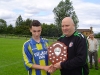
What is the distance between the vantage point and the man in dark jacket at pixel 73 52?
3461 mm

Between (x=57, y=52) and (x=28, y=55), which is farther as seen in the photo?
(x=28, y=55)

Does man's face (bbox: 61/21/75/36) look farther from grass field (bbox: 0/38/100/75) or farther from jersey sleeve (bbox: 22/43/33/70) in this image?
grass field (bbox: 0/38/100/75)

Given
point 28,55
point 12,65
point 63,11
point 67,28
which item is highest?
point 63,11

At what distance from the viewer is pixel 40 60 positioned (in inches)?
150

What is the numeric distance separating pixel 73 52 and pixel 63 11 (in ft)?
239

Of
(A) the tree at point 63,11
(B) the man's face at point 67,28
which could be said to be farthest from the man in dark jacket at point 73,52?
(A) the tree at point 63,11

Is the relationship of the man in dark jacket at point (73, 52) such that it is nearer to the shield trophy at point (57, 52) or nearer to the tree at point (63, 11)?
the shield trophy at point (57, 52)

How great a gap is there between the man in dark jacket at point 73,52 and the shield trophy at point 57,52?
77 mm

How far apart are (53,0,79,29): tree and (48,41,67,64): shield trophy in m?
70.9

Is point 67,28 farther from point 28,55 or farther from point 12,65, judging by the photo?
point 12,65

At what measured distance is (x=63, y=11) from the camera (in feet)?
249

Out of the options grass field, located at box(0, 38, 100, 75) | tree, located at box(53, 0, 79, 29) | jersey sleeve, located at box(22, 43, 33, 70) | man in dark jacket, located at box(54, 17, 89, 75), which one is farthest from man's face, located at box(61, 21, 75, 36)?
tree, located at box(53, 0, 79, 29)

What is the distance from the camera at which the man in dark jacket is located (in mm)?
3461

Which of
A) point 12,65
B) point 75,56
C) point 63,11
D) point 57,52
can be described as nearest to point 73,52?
point 75,56
